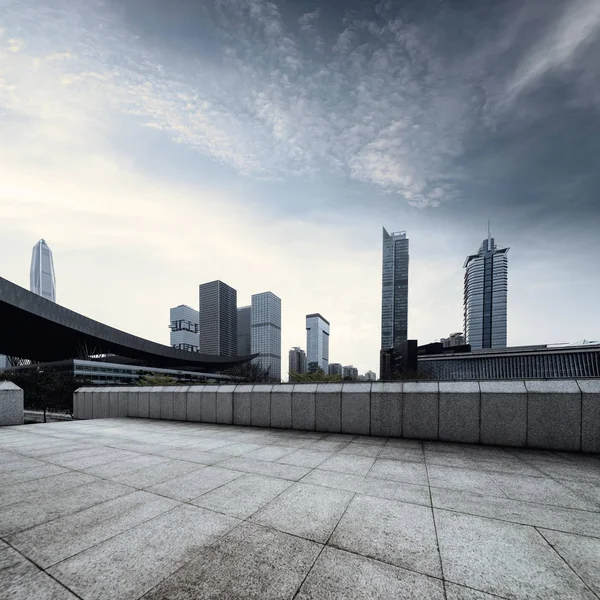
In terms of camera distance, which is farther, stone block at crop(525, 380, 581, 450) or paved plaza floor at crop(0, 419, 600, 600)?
stone block at crop(525, 380, 581, 450)

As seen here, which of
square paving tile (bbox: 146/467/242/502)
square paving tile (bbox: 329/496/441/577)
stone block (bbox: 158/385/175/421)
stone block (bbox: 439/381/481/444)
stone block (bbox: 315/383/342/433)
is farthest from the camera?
stone block (bbox: 158/385/175/421)

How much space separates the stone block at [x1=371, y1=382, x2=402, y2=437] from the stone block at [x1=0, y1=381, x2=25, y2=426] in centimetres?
1249

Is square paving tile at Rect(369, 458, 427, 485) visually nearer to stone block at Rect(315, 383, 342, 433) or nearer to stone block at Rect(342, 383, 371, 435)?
stone block at Rect(342, 383, 371, 435)

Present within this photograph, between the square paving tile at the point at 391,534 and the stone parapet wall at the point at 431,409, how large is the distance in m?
4.35

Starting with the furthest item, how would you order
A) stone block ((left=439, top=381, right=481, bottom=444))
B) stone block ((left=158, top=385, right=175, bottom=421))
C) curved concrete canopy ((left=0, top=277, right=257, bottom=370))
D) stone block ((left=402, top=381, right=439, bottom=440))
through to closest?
1. curved concrete canopy ((left=0, top=277, right=257, bottom=370))
2. stone block ((left=158, top=385, right=175, bottom=421))
3. stone block ((left=402, top=381, right=439, bottom=440))
4. stone block ((left=439, top=381, right=481, bottom=444))

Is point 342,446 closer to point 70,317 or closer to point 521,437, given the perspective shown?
point 521,437

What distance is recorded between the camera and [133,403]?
13.2 meters

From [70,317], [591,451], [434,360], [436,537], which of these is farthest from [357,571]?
[434,360]

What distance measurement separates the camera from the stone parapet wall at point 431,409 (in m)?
6.67

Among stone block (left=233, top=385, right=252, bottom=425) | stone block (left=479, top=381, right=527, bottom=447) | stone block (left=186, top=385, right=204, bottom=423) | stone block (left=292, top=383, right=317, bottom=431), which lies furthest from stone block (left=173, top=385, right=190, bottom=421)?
stone block (left=479, top=381, right=527, bottom=447)

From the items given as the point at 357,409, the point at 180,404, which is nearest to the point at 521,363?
the point at 357,409

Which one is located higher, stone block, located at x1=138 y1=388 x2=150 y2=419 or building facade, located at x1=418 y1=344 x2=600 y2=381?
stone block, located at x1=138 y1=388 x2=150 y2=419

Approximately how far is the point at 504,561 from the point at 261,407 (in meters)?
8.04

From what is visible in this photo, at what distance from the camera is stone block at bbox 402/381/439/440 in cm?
775
